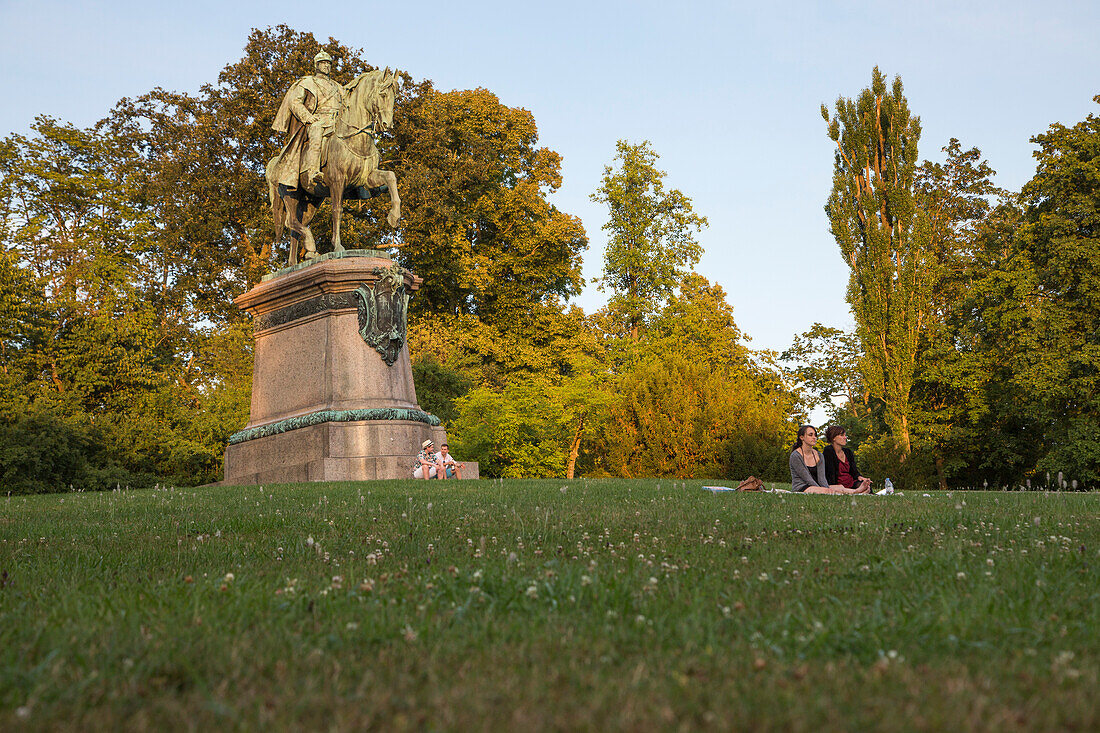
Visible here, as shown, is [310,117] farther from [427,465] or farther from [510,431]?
[510,431]

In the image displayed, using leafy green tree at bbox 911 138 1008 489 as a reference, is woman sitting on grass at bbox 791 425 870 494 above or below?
below

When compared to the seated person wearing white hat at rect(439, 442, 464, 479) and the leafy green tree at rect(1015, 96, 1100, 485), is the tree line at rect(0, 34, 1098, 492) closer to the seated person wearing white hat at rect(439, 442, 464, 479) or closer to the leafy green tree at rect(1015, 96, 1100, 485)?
the leafy green tree at rect(1015, 96, 1100, 485)

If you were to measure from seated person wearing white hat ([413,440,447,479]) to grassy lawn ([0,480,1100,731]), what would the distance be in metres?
9.40

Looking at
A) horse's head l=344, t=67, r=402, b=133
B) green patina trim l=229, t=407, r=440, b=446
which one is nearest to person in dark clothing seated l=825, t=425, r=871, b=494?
green patina trim l=229, t=407, r=440, b=446

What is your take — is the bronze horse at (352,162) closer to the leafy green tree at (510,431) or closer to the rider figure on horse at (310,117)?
the rider figure on horse at (310,117)

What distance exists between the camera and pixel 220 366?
32.1 meters

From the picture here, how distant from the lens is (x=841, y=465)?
504 inches

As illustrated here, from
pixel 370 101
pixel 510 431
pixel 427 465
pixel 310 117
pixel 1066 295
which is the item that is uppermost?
pixel 370 101

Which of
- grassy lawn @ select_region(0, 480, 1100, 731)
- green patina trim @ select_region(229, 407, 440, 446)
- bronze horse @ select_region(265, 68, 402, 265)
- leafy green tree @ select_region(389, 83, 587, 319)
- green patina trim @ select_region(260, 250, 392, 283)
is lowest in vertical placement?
grassy lawn @ select_region(0, 480, 1100, 731)

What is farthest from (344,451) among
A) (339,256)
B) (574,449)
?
(574,449)

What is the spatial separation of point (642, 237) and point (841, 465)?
3228 centimetres

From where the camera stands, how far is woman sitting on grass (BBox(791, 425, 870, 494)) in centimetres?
1201

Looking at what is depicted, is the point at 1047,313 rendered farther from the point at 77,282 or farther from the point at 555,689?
the point at 77,282

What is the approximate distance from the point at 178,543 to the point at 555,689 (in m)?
4.42
